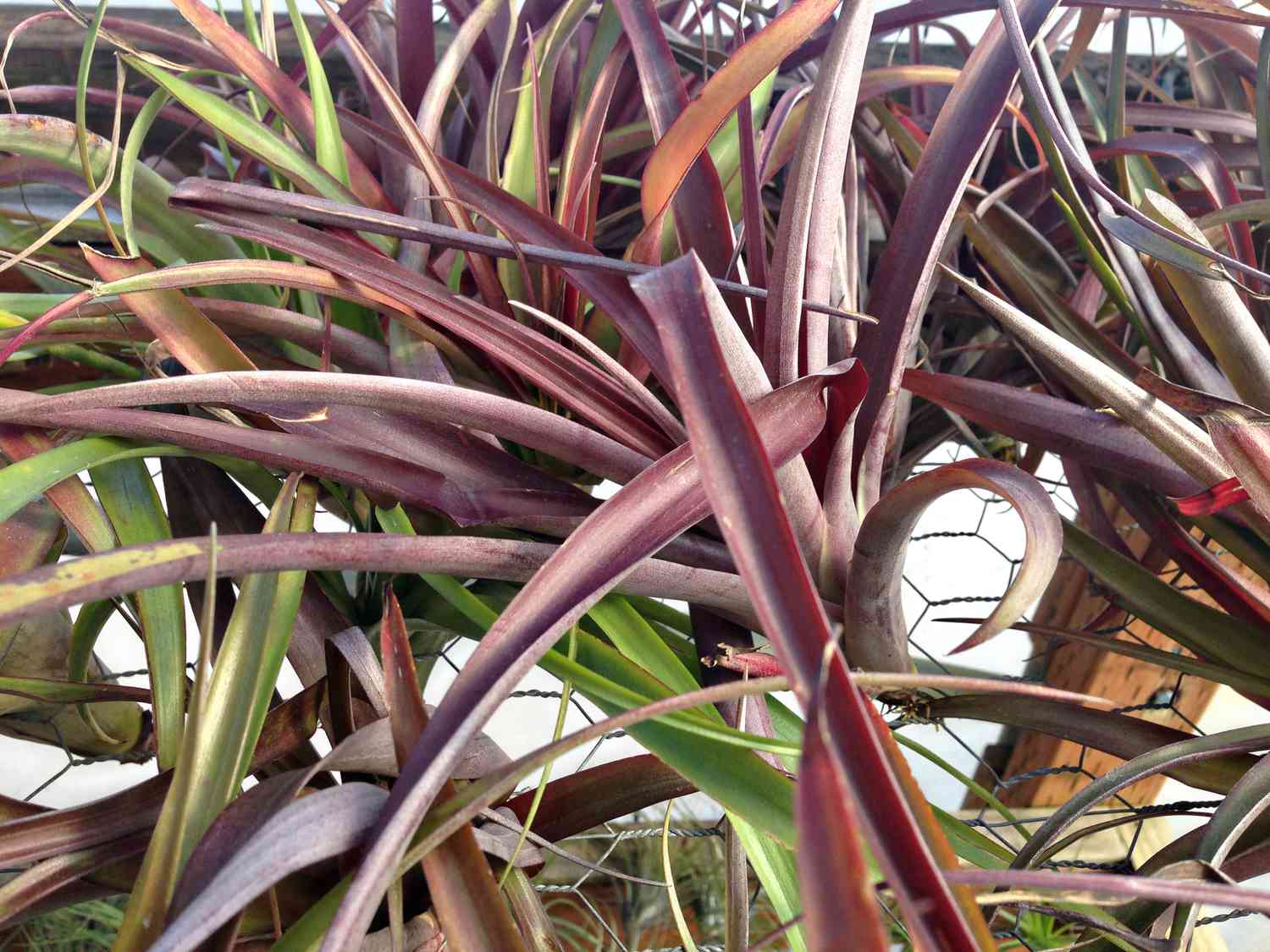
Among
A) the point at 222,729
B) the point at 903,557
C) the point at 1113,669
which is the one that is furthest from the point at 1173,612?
the point at 1113,669

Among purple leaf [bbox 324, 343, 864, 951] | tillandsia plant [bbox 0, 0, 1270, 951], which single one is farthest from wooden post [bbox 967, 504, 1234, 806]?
purple leaf [bbox 324, 343, 864, 951]

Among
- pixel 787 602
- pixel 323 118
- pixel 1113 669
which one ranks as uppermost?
pixel 323 118

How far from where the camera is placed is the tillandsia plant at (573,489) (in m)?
0.14

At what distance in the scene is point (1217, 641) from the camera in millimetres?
252

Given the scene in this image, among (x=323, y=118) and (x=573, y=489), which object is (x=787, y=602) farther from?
(x=323, y=118)

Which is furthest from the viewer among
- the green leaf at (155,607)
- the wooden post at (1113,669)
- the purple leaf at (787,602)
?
the wooden post at (1113,669)

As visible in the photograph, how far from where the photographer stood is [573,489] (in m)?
0.24

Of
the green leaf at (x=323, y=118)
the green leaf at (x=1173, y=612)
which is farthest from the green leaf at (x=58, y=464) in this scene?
the green leaf at (x=1173, y=612)

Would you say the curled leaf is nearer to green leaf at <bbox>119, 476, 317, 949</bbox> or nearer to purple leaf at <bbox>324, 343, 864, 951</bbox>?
purple leaf at <bbox>324, 343, 864, 951</bbox>

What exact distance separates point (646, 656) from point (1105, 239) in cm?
21

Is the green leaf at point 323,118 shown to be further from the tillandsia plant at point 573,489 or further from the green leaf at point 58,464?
the green leaf at point 58,464

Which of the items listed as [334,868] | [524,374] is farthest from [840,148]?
[334,868]

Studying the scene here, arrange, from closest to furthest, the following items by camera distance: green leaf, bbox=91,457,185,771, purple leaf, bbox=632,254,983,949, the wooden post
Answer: purple leaf, bbox=632,254,983,949 → green leaf, bbox=91,457,185,771 → the wooden post

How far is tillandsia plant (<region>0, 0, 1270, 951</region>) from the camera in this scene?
0.14 metres
